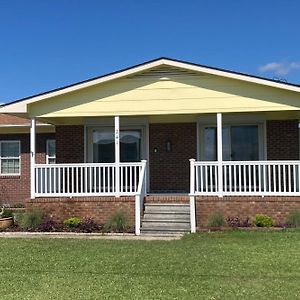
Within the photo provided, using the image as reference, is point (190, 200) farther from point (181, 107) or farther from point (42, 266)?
point (42, 266)

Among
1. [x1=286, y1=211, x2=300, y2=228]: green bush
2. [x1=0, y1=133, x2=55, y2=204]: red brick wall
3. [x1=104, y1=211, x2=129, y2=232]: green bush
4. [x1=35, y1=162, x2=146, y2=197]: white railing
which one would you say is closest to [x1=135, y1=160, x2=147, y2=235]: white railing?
[x1=35, y1=162, x2=146, y2=197]: white railing

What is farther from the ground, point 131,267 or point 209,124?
point 209,124

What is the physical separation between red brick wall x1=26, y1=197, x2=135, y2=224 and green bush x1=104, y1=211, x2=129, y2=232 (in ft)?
1.37

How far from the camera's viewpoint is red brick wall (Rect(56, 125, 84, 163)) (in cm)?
1781

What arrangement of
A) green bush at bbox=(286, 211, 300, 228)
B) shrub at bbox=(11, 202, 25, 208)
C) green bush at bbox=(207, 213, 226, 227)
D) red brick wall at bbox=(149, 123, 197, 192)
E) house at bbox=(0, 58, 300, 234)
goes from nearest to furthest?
green bush at bbox=(286, 211, 300, 228) → green bush at bbox=(207, 213, 226, 227) → house at bbox=(0, 58, 300, 234) → red brick wall at bbox=(149, 123, 197, 192) → shrub at bbox=(11, 202, 25, 208)

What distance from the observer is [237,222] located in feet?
45.8

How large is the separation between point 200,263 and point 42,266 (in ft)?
8.89

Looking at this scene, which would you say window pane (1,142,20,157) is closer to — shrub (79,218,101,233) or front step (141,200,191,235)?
shrub (79,218,101,233)

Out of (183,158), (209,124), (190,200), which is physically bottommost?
(190,200)

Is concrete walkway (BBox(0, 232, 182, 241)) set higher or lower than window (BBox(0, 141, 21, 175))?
lower

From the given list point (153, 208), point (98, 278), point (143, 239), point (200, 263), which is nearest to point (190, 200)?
point (153, 208)

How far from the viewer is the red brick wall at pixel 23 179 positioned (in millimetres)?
21375

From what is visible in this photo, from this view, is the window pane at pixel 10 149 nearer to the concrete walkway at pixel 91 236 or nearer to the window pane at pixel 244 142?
the concrete walkway at pixel 91 236

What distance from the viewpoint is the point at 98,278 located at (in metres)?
7.68
